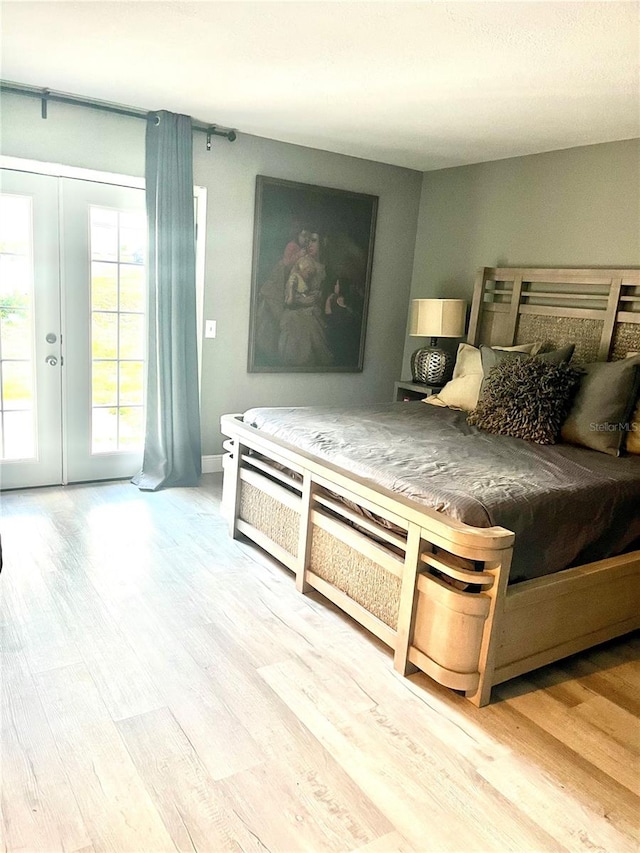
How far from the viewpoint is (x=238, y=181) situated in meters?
4.35

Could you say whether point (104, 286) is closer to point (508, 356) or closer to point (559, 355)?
point (508, 356)

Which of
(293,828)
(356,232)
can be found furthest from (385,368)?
(293,828)

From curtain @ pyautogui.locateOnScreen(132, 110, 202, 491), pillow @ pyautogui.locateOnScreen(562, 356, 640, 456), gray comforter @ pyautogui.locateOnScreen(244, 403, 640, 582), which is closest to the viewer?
gray comforter @ pyautogui.locateOnScreen(244, 403, 640, 582)

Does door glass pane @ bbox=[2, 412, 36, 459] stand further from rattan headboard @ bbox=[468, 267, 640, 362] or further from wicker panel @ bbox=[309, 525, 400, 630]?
rattan headboard @ bbox=[468, 267, 640, 362]

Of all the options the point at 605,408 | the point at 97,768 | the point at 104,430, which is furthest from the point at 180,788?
the point at 104,430

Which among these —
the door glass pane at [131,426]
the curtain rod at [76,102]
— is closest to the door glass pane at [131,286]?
the door glass pane at [131,426]

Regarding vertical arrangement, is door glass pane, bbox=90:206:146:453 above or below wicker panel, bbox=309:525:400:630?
above

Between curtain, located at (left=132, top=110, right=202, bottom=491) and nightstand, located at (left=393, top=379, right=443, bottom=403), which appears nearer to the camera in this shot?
curtain, located at (left=132, top=110, right=202, bottom=491)

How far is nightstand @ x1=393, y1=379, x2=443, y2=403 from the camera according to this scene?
456 cm

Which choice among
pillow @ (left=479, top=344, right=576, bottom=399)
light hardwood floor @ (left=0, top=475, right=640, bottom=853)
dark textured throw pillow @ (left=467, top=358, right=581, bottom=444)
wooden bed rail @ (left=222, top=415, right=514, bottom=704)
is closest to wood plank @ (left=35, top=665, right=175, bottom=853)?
light hardwood floor @ (left=0, top=475, right=640, bottom=853)

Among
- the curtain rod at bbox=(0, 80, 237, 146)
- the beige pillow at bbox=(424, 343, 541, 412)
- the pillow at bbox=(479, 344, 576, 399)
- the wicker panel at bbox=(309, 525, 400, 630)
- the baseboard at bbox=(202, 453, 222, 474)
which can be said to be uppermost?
the curtain rod at bbox=(0, 80, 237, 146)

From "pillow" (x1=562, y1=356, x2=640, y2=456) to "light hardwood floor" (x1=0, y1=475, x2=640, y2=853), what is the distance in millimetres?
941

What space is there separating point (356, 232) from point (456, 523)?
3.22 metres

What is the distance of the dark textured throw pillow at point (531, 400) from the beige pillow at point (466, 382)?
1.46 feet
